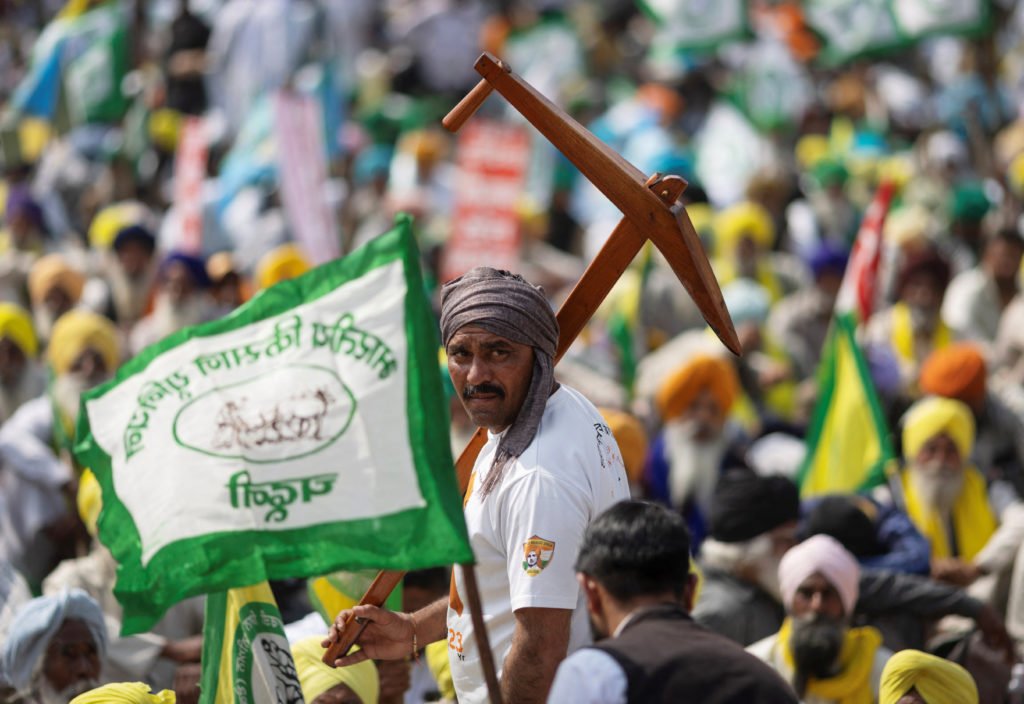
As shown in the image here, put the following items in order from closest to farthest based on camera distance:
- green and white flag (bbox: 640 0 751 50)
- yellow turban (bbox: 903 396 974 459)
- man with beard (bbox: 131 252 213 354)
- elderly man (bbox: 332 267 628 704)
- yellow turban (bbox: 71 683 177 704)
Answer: elderly man (bbox: 332 267 628 704), yellow turban (bbox: 71 683 177 704), yellow turban (bbox: 903 396 974 459), man with beard (bbox: 131 252 213 354), green and white flag (bbox: 640 0 751 50)

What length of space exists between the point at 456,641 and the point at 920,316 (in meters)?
6.71

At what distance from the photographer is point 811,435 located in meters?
10.2

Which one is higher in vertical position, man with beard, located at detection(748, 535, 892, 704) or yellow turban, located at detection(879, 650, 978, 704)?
man with beard, located at detection(748, 535, 892, 704)

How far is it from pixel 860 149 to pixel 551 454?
12182 millimetres

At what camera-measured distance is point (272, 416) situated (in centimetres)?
518

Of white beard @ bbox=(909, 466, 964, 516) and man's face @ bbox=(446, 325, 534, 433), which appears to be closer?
man's face @ bbox=(446, 325, 534, 433)

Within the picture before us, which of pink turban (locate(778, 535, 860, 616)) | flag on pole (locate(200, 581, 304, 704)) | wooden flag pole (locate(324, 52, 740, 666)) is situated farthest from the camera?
pink turban (locate(778, 535, 860, 616))

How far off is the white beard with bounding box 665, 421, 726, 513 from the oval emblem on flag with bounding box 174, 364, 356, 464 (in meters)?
4.71

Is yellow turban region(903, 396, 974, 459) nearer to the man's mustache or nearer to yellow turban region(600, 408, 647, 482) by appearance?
yellow turban region(600, 408, 647, 482)

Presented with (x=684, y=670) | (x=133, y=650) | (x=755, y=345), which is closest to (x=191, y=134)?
(x=755, y=345)

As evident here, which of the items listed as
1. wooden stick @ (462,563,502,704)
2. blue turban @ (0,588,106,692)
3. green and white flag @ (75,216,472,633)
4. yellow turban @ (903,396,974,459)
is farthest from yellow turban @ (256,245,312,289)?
wooden stick @ (462,563,502,704)

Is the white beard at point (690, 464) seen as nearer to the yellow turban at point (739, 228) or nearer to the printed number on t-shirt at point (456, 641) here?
the yellow turban at point (739, 228)

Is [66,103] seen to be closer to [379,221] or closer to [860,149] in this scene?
[379,221]

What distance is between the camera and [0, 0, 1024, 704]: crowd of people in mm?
5277
